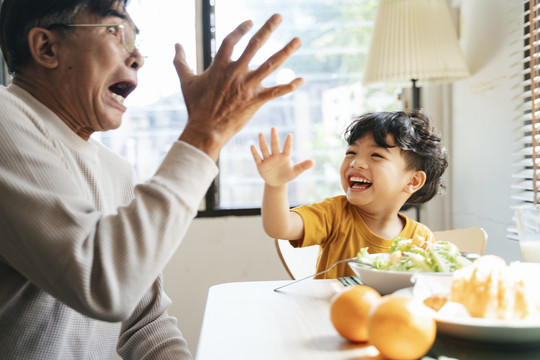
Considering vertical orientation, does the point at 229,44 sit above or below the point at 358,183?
above

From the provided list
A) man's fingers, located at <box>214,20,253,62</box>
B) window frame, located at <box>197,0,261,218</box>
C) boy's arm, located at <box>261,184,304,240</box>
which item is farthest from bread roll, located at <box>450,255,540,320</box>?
window frame, located at <box>197,0,261,218</box>

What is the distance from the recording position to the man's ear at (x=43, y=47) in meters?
0.98

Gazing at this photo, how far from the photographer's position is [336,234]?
151 centimetres

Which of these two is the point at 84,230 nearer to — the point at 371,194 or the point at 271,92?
the point at 271,92

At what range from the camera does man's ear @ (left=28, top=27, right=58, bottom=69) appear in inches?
38.6

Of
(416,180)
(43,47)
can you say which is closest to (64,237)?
(43,47)

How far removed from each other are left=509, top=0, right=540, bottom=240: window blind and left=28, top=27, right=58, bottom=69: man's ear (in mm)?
1546

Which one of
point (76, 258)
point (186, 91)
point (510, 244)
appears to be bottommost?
point (510, 244)

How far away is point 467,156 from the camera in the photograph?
2.43 meters

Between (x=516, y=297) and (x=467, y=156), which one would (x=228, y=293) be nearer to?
(x=516, y=297)

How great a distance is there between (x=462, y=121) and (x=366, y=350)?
2.04 meters

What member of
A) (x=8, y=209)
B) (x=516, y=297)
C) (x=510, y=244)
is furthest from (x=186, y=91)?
(x=510, y=244)

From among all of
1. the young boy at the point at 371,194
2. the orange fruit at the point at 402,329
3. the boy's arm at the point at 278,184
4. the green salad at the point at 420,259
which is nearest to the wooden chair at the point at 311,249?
the young boy at the point at 371,194

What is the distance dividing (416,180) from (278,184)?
0.61 m
